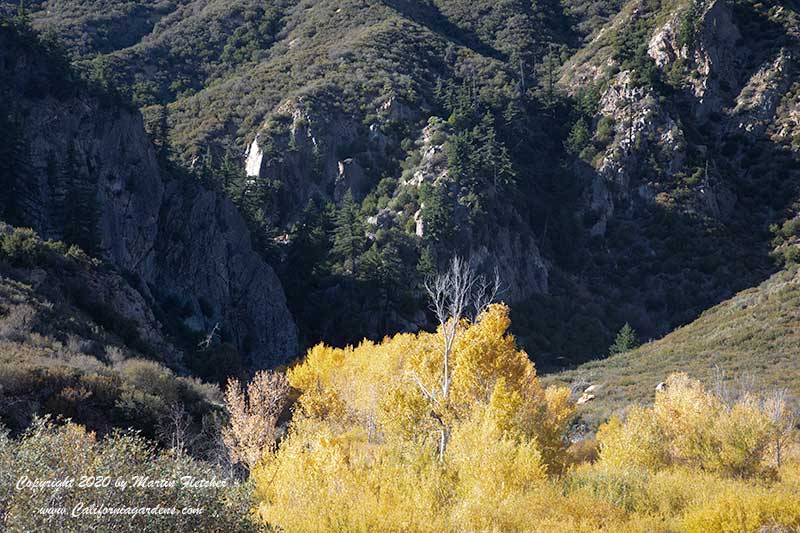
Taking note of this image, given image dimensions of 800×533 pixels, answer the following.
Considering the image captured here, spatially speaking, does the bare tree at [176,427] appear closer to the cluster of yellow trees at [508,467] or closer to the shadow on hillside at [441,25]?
the cluster of yellow trees at [508,467]

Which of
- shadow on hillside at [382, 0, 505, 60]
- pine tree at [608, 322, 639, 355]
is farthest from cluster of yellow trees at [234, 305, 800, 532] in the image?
shadow on hillside at [382, 0, 505, 60]

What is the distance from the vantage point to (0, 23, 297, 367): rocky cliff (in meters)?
44.5

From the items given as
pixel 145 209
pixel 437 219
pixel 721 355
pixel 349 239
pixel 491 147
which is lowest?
pixel 721 355

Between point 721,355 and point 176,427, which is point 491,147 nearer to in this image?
point 721,355

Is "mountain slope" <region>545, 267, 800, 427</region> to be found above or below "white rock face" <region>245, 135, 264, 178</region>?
below

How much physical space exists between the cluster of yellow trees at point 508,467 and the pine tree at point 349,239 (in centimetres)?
2935

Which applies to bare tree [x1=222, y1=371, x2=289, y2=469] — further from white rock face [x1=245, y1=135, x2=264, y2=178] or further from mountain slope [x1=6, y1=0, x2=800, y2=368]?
white rock face [x1=245, y1=135, x2=264, y2=178]

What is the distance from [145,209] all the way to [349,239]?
17.5 m

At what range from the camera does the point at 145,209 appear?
156 feet

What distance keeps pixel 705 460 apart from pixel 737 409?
3.29m

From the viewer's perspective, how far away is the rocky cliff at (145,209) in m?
44.5

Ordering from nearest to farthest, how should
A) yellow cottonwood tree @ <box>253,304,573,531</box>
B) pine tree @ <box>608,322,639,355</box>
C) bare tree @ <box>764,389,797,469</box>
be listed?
yellow cottonwood tree @ <box>253,304,573,531</box> → bare tree @ <box>764,389,797,469</box> → pine tree @ <box>608,322,639,355</box>

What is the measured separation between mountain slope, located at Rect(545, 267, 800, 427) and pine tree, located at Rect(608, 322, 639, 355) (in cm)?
151

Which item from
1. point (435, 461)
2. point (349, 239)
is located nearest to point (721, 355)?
point (349, 239)
